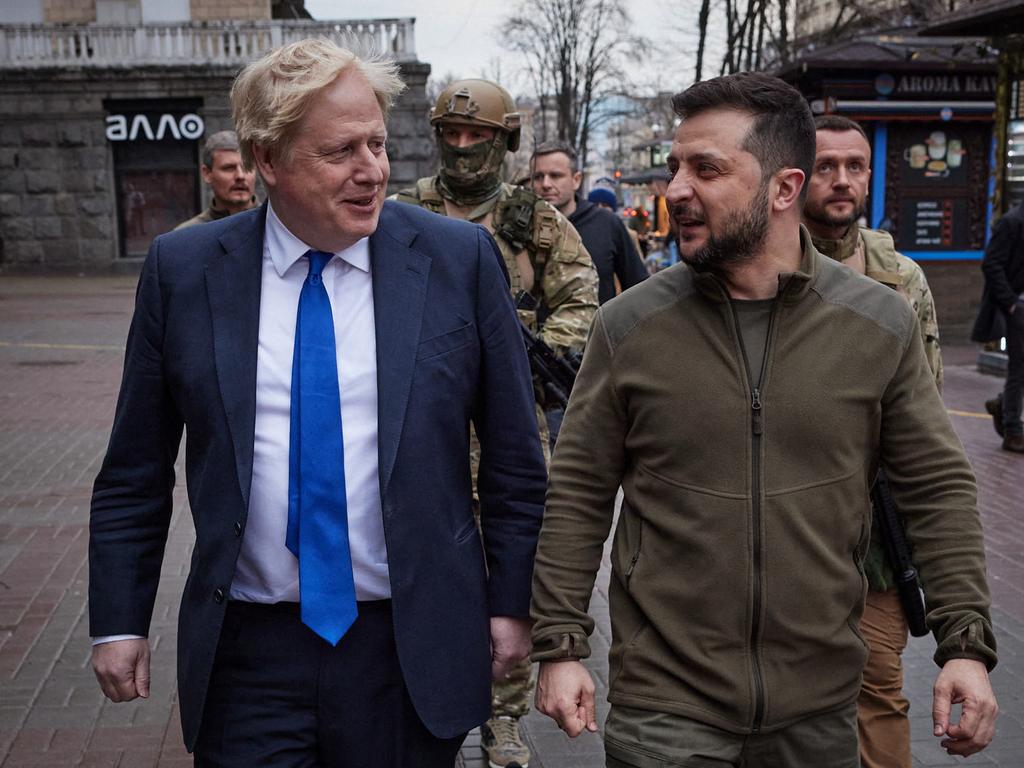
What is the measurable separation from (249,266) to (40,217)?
27.4 metres

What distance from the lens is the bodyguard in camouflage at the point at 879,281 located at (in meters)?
3.43

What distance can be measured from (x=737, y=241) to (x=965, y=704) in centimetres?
94

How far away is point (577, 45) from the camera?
1802 inches

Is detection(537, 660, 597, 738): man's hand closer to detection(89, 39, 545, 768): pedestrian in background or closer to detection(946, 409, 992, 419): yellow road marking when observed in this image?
detection(89, 39, 545, 768): pedestrian in background

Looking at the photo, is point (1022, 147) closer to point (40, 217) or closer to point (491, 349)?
point (491, 349)

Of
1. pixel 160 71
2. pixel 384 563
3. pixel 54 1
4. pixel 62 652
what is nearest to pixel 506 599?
pixel 384 563

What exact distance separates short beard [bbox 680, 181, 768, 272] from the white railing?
26284 millimetres

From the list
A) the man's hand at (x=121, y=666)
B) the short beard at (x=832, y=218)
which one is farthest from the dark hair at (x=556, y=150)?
the man's hand at (x=121, y=666)

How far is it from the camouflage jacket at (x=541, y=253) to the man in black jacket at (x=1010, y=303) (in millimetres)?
5927

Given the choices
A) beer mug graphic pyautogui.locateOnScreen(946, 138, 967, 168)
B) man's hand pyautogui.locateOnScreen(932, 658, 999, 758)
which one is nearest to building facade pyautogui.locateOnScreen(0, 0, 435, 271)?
beer mug graphic pyautogui.locateOnScreen(946, 138, 967, 168)

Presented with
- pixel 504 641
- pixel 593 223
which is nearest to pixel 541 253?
pixel 504 641

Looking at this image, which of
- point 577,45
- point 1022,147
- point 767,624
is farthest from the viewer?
point 577,45

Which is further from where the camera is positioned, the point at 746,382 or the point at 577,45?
the point at 577,45

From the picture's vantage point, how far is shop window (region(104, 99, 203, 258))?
28.4 metres
